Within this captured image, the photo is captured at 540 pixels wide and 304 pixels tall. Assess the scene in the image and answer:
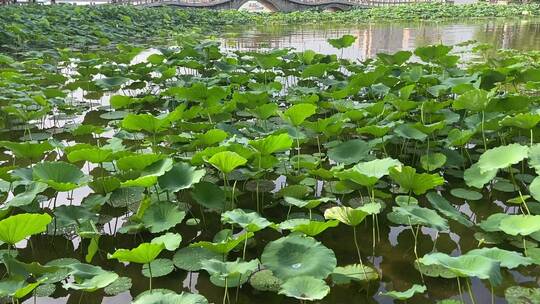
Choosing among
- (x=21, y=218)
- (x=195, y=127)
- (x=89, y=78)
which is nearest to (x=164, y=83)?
(x=89, y=78)

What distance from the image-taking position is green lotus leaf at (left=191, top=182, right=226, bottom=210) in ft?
7.29

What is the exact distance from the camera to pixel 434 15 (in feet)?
76.7

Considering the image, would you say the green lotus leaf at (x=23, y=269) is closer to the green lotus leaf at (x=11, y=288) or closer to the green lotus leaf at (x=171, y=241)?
the green lotus leaf at (x=11, y=288)

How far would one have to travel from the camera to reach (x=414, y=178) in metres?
2.06

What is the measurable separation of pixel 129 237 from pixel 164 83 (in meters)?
3.16

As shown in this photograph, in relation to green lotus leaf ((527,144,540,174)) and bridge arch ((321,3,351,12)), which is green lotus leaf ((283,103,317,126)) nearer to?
green lotus leaf ((527,144,540,174))

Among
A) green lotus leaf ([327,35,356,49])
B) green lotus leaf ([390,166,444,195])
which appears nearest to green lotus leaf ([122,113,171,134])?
green lotus leaf ([390,166,444,195])

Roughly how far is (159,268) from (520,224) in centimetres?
138

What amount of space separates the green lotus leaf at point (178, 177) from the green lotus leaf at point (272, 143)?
27cm

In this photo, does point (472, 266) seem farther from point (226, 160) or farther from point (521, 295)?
point (226, 160)

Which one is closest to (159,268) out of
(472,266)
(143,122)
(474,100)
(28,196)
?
(28,196)

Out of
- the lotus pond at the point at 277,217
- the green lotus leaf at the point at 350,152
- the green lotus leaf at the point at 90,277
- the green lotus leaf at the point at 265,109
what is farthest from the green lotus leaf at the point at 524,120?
the green lotus leaf at the point at 90,277

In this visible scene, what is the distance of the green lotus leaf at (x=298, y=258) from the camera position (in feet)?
5.40

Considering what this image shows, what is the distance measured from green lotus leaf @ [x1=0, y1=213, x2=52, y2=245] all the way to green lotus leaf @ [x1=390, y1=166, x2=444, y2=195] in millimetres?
1322
